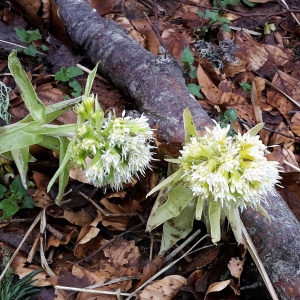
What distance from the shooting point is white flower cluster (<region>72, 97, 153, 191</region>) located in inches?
50.0

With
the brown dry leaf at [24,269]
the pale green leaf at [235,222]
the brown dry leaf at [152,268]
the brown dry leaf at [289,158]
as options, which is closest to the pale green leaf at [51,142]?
the brown dry leaf at [24,269]

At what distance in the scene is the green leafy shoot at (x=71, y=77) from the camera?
1.94m

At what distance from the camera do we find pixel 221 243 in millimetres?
1545

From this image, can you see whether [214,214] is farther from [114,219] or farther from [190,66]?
[190,66]

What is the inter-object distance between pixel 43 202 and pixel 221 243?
0.72 meters

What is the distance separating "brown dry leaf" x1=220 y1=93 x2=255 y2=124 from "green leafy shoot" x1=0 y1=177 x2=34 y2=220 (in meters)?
1.06

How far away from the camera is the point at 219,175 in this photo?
47.9 inches

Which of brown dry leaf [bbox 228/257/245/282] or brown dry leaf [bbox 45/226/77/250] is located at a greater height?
brown dry leaf [bbox 228/257/245/282]

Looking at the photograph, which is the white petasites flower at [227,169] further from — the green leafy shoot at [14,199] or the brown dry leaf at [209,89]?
the brown dry leaf at [209,89]

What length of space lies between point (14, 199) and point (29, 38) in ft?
2.84

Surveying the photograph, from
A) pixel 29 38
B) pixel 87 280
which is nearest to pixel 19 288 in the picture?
pixel 87 280

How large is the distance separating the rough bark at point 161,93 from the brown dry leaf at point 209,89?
212mm

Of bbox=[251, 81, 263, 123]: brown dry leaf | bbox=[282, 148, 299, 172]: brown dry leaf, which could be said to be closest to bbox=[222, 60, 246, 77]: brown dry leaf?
bbox=[251, 81, 263, 123]: brown dry leaf

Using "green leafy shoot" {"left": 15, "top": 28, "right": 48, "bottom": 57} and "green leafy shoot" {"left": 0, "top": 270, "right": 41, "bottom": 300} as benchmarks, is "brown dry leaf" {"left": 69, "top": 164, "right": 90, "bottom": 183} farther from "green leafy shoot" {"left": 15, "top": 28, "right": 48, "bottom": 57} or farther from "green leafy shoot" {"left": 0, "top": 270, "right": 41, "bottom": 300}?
"green leafy shoot" {"left": 15, "top": 28, "right": 48, "bottom": 57}
